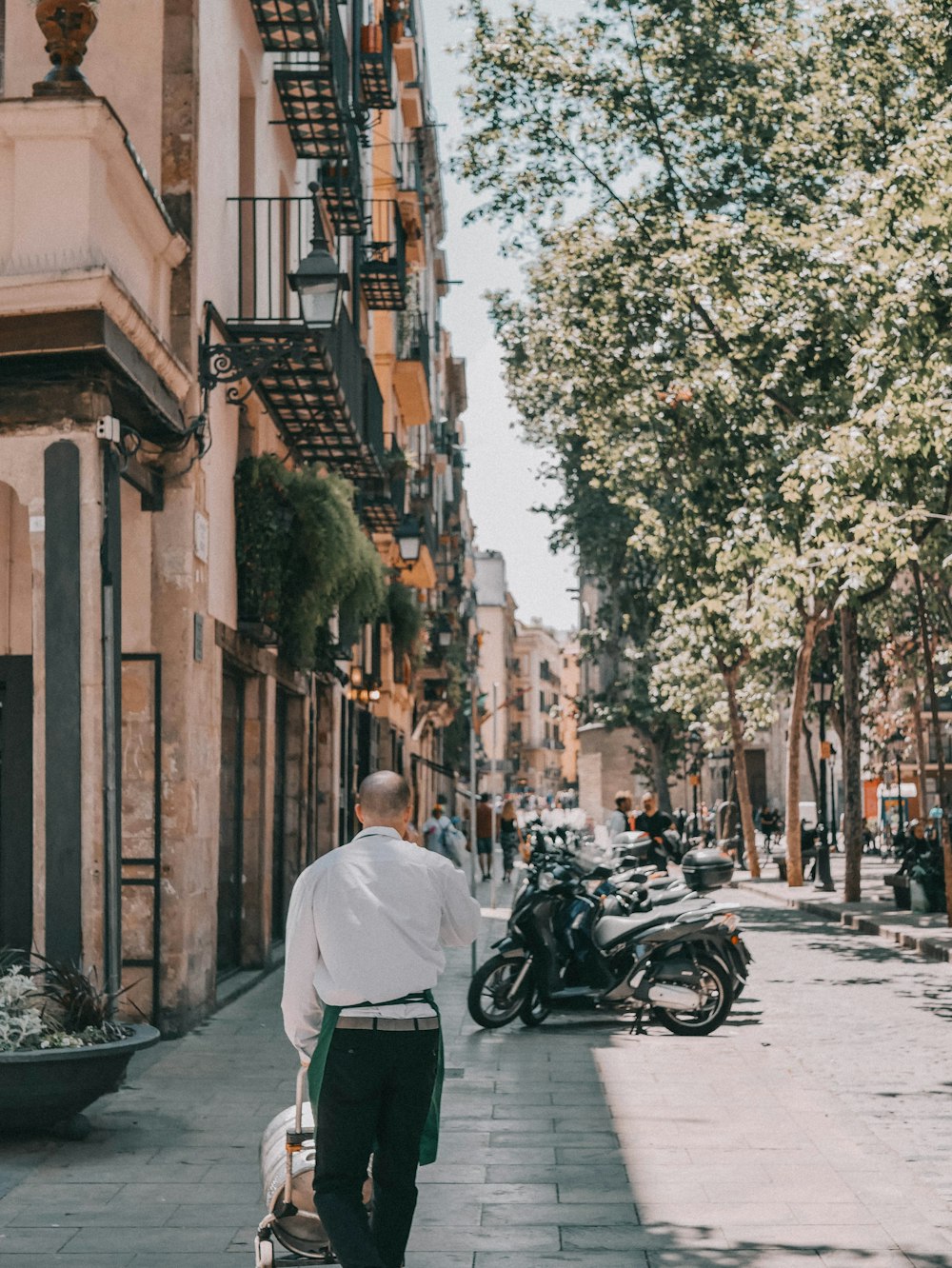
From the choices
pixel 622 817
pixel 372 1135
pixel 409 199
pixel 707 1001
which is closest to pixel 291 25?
pixel 707 1001

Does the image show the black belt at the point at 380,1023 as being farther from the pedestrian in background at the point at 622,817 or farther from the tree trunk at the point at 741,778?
the tree trunk at the point at 741,778

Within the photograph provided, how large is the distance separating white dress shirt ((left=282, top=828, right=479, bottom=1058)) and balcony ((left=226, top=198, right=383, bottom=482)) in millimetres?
7711

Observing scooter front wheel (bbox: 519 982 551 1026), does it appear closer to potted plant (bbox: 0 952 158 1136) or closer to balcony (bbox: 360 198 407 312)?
potted plant (bbox: 0 952 158 1136)

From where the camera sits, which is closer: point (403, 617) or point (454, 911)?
point (454, 911)

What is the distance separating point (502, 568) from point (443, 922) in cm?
13750

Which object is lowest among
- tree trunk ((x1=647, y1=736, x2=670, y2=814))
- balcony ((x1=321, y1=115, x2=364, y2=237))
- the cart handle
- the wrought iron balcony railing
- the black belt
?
the cart handle

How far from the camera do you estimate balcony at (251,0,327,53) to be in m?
15.3

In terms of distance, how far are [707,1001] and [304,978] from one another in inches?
324

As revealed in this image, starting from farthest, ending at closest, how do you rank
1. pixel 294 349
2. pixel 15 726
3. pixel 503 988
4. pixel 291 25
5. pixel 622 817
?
pixel 622 817 < pixel 291 25 < pixel 294 349 < pixel 503 988 < pixel 15 726

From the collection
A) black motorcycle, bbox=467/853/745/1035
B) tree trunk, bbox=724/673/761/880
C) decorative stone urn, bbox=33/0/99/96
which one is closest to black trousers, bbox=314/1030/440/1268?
decorative stone urn, bbox=33/0/99/96

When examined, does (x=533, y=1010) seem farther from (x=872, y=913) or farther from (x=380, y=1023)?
(x=872, y=913)

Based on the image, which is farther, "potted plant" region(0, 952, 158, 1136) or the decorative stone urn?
the decorative stone urn

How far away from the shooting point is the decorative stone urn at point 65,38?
377 inches

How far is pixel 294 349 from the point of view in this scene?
13688 millimetres
